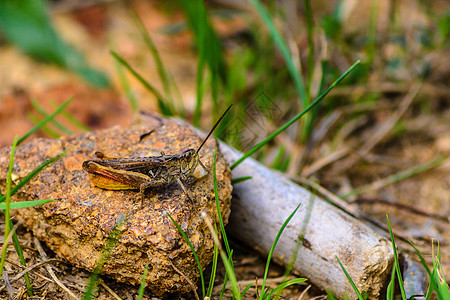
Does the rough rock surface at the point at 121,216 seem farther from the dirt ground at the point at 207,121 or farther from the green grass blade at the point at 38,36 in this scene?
the green grass blade at the point at 38,36

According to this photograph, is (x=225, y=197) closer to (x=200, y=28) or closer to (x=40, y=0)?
(x=200, y=28)

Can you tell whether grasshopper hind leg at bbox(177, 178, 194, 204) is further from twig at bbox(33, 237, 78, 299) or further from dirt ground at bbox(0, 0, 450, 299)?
twig at bbox(33, 237, 78, 299)

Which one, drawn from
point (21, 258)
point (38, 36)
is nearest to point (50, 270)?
point (21, 258)

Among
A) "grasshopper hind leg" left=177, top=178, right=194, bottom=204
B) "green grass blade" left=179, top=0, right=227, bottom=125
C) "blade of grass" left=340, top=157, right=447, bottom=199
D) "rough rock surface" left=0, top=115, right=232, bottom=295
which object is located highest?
"green grass blade" left=179, top=0, right=227, bottom=125

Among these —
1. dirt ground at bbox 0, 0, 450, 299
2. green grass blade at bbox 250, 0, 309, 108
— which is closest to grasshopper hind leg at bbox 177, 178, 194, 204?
dirt ground at bbox 0, 0, 450, 299

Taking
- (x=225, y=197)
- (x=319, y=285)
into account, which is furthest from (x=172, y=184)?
(x=319, y=285)

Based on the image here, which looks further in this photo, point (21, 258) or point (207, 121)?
point (207, 121)

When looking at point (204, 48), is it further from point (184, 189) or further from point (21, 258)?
point (21, 258)
